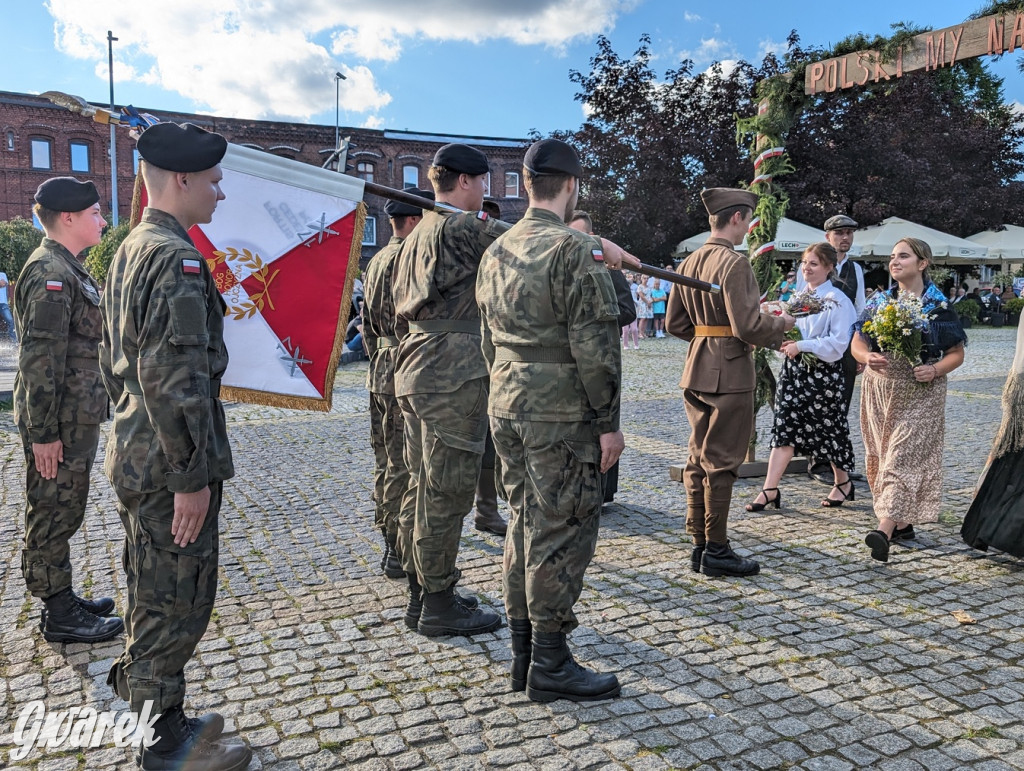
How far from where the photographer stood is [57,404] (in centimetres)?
389

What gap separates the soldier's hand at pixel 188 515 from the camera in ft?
8.90

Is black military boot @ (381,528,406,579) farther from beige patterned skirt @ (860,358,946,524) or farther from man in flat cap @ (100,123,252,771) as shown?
beige patterned skirt @ (860,358,946,524)

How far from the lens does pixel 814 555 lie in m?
5.11

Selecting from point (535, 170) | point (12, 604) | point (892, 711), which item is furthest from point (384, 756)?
point (12, 604)

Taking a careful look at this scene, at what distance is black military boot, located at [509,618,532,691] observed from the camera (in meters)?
3.48

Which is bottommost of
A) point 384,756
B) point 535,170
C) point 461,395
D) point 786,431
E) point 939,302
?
point 384,756

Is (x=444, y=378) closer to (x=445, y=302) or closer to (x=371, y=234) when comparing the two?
(x=445, y=302)

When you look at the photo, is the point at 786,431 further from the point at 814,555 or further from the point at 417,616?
the point at 417,616

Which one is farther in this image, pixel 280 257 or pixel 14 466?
pixel 14 466

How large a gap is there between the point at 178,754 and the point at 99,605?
1.65 metres

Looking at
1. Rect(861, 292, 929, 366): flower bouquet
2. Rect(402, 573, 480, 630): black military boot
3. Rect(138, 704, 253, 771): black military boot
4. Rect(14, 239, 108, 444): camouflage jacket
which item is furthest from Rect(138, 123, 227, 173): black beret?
Rect(861, 292, 929, 366): flower bouquet

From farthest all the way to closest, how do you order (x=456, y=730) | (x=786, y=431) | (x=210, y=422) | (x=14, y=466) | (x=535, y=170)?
(x=14, y=466) < (x=786, y=431) < (x=535, y=170) < (x=456, y=730) < (x=210, y=422)

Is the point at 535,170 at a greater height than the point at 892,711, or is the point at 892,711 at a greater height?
the point at 535,170

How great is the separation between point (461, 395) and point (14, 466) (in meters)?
6.04
